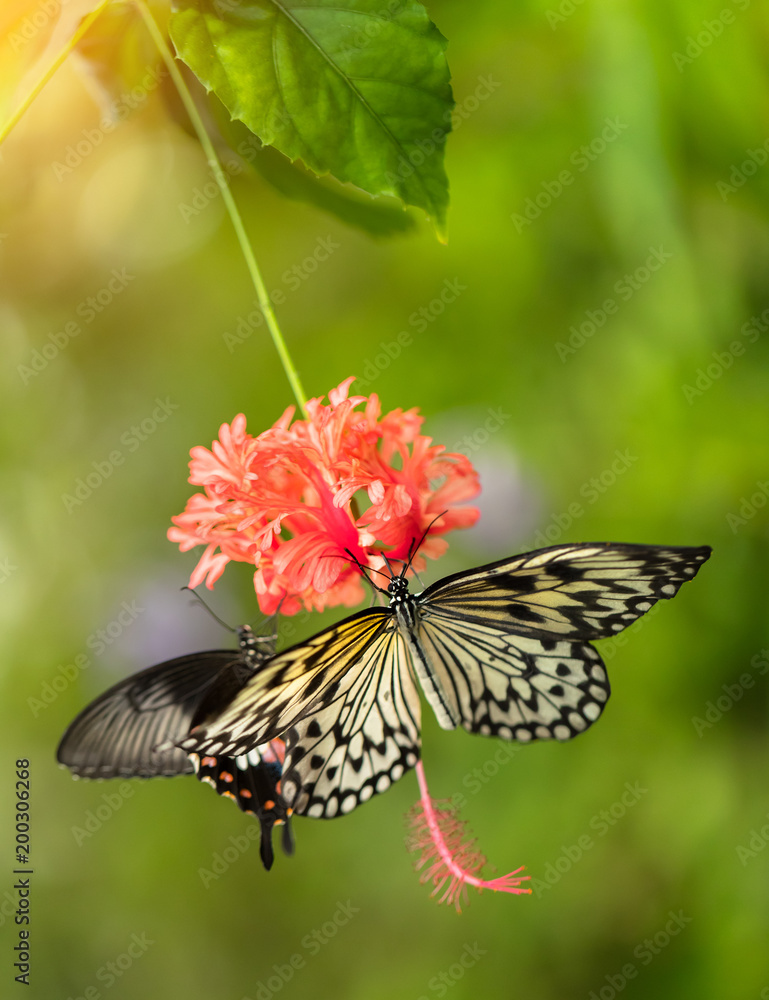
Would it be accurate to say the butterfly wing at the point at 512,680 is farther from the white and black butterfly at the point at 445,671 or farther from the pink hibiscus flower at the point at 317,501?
the pink hibiscus flower at the point at 317,501

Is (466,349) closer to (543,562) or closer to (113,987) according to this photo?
(543,562)

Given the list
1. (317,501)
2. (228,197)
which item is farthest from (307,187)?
(317,501)

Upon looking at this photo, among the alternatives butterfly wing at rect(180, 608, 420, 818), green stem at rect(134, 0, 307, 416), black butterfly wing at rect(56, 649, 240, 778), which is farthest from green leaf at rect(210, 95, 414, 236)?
black butterfly wing at rect(56, 649, 240, 778)

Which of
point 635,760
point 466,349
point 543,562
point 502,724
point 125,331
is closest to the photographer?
point 543,562

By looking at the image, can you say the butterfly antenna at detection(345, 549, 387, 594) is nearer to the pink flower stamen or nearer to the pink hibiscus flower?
the pink hibiscus flower

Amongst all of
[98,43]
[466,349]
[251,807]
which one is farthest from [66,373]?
[251,807]

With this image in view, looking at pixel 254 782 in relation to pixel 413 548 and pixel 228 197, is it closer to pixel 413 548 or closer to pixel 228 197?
pixel 413 548

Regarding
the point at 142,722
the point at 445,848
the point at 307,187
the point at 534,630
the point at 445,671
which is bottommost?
the point at 142,722
